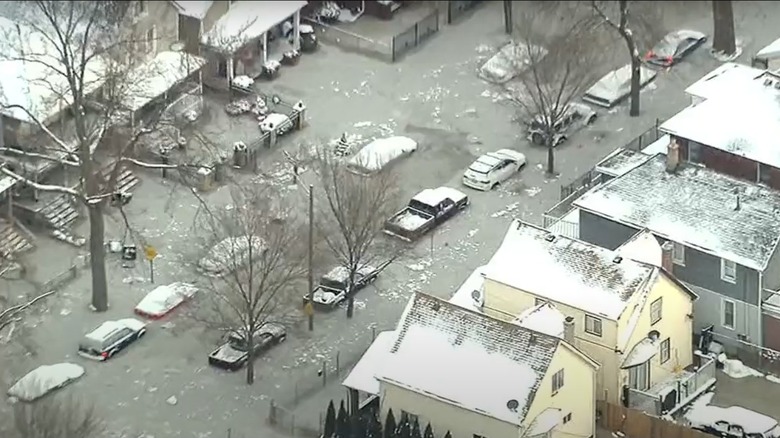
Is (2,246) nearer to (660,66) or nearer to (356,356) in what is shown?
(356,356)

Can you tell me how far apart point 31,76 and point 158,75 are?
180 inches

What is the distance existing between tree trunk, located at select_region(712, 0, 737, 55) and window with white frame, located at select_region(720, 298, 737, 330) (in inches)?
789

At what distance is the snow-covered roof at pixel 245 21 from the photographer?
3302 inches

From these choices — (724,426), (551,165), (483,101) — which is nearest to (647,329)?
(724,426)

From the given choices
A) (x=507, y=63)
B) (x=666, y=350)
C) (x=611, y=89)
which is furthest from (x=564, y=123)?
(x=666, y=350)

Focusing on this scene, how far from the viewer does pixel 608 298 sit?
6488cm

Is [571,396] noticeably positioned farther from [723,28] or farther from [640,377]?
[723,28]

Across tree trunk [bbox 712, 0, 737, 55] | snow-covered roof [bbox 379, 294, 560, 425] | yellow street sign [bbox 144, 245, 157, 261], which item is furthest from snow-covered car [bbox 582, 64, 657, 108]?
snow-covered roof [bbox 379, 294, 560, 425]

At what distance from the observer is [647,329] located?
216 feet

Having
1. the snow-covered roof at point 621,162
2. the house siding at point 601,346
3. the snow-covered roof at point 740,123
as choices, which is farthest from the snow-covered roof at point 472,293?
the snow-covered roof at point 740,123

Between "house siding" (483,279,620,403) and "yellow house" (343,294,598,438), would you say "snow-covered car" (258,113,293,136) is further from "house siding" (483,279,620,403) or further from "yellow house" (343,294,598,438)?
"yellow house" (343,294,598,438)

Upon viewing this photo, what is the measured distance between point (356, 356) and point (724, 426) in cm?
1146

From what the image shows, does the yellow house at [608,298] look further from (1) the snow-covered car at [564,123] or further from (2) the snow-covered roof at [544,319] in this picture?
(1) the snow-covered car at [564,123]

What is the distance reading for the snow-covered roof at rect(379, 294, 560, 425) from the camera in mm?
61500
